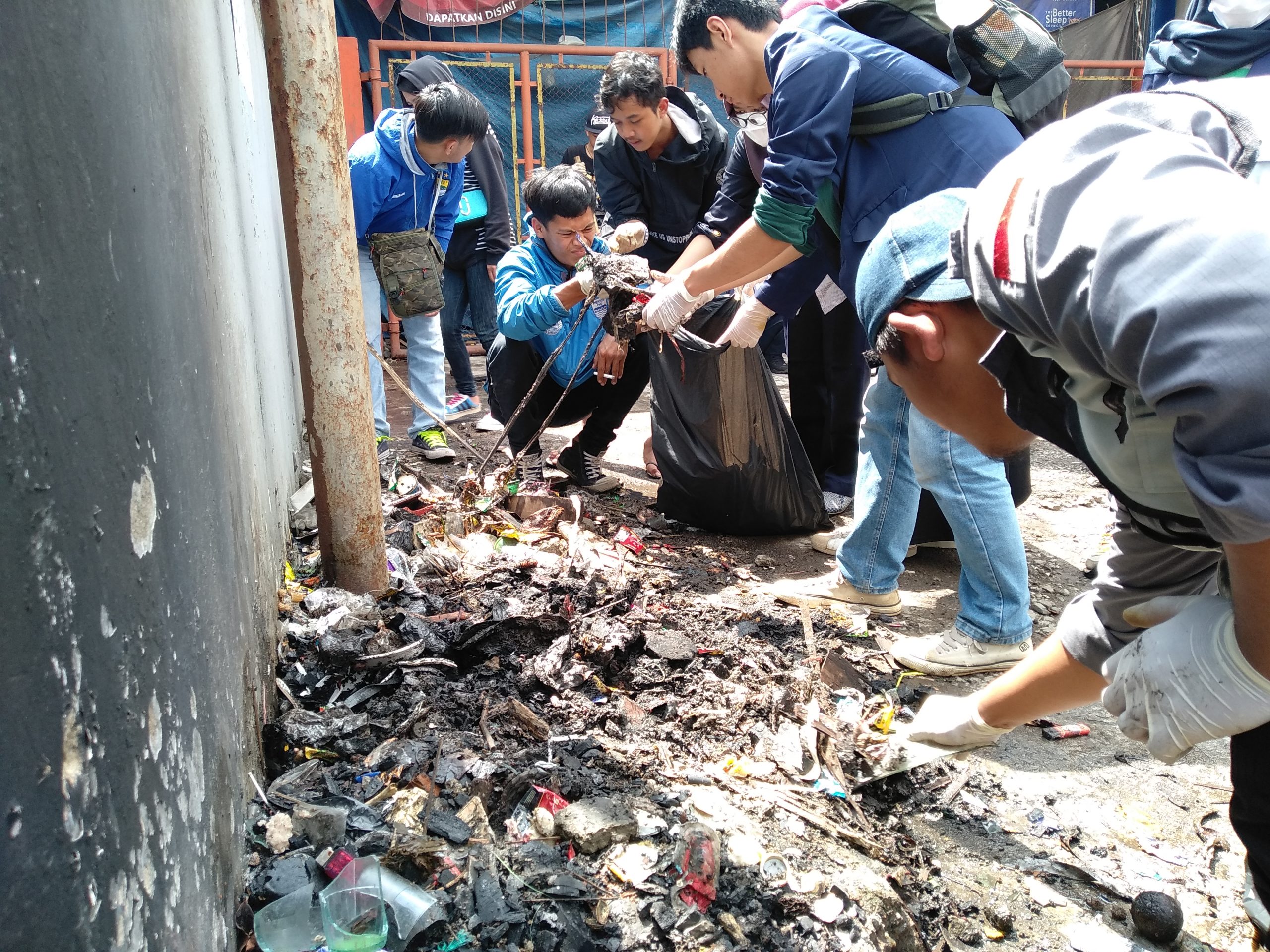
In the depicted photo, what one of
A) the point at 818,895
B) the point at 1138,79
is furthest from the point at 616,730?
the point at 1138,79

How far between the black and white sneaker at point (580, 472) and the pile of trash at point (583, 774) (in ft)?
3.26

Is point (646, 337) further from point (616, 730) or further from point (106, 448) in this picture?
point (106, 448)

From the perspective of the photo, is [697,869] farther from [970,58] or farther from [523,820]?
[970,58]

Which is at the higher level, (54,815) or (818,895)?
(54,815)

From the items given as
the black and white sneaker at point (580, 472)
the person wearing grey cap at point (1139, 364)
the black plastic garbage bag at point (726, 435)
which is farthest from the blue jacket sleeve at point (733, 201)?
the person wearing grey cap at point (1139, 364)

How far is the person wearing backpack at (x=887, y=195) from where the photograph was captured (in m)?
2.54

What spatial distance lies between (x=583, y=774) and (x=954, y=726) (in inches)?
31.3

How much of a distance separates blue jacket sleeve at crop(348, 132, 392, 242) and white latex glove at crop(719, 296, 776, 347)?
200cm

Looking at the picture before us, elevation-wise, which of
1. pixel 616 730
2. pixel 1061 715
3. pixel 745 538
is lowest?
pixel 745 538

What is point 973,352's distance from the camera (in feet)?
4.69

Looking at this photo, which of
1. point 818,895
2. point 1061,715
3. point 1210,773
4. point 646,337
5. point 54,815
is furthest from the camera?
point 646,337

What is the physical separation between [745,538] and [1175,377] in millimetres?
2942

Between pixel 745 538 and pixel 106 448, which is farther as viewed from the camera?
pixel 745 538

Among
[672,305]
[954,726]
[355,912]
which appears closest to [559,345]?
[672,305]
